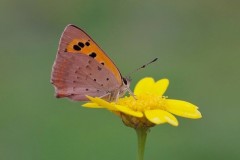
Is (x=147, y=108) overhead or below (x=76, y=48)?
below

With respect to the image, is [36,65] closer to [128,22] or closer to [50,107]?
[50,107]

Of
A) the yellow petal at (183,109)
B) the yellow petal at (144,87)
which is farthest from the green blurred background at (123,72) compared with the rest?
the yellow petal at (183,109)

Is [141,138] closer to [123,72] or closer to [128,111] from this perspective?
[128,111]

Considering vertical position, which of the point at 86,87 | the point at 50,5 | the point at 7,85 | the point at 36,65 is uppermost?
the point at 50,5

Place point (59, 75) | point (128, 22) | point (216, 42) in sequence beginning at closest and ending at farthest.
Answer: point (59, 75) < point (216, 42) < point (128, 22)

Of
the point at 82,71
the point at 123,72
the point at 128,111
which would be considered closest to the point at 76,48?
the point at 82,71

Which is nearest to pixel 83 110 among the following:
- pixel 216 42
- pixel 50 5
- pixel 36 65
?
pixel 36 65

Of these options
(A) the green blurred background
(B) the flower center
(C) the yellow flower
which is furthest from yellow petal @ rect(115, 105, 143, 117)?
(A) the green blurred background

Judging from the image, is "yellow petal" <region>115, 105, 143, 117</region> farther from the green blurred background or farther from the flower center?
the green blurred background
